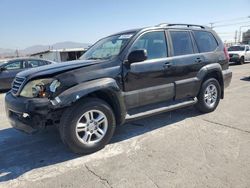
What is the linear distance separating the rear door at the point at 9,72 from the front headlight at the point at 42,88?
7.24 metres

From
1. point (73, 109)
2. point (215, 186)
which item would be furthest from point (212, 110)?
point (73, 109)

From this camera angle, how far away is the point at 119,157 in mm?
3695

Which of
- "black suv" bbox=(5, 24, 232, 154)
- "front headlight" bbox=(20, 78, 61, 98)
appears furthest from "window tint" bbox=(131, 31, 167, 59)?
"front headlight" bbox=(20, 78, 61, 98)

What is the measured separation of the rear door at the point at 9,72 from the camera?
10148 mm

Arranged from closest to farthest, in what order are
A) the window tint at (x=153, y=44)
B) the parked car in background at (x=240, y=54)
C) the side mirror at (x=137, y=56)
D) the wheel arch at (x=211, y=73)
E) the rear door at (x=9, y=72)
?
the side mirror at (x=137, y=56) → the window tint at (x=153, y=44) → the wheel arch at (x=211, y=73) → the rear door at (x=9, y=72) → the parked car in background at (x=240, y=54)

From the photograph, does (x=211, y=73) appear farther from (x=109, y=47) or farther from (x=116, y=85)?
(x=116, y=85)

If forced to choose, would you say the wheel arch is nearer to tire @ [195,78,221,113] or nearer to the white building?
tire @ [195,78,221,113]

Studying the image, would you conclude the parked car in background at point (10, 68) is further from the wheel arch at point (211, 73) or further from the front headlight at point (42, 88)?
the wheel arch at point (211, 73)

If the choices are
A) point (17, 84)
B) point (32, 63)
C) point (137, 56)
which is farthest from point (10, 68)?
point (137, 56)

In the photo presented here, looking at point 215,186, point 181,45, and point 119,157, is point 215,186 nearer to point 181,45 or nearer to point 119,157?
point 119,157

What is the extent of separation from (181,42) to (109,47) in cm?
153

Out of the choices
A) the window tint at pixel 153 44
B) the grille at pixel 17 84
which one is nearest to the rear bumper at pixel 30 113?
the grille at pixel 17 84

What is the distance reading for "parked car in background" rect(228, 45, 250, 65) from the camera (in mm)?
19797

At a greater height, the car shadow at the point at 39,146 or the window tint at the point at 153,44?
the window tint at the point at 153,44
